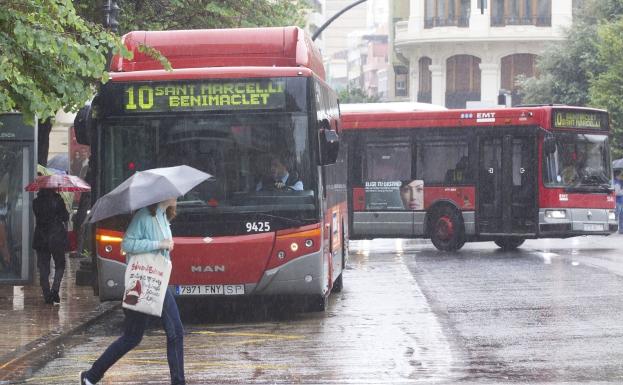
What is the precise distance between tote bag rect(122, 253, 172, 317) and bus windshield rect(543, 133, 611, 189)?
17.8 metres

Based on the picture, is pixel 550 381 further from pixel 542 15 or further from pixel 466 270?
pixel 542 15

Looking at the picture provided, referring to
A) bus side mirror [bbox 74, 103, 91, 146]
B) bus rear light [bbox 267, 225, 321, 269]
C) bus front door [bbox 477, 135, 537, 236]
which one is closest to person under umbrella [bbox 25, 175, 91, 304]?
bus side mirror [bbox 74, 103, 91, 146]

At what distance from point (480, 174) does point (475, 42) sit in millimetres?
44670

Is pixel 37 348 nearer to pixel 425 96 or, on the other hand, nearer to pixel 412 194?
pixel 412 194

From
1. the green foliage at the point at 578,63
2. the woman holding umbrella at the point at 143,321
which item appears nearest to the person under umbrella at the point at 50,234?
the woman holding umbrella at the point at 143,321

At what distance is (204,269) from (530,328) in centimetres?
354

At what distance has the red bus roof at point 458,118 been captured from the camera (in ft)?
89.9

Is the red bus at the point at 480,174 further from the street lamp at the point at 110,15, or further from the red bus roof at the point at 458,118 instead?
the street lamp at the point at 110,15

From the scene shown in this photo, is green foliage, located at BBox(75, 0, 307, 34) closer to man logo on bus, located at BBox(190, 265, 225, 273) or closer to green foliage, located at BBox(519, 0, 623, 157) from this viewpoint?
man logo on bus, located at BBox(190, 265, 225, 273)

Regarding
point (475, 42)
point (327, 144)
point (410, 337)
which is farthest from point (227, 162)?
point (475, 42)

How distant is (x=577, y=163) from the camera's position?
27688mm

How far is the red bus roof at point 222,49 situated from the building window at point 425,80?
5980cm

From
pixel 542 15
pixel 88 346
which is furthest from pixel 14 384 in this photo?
pixel 542 15

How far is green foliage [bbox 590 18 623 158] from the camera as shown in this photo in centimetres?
4531
